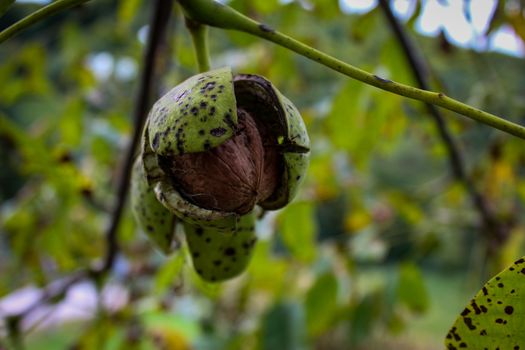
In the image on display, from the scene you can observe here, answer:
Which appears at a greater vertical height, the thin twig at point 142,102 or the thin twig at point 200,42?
the thin twig at point 200,42

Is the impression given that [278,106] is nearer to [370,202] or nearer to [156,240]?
[156,240]

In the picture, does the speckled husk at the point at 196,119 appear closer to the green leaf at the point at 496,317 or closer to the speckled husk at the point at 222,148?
the speckled husk at the point at 222,148

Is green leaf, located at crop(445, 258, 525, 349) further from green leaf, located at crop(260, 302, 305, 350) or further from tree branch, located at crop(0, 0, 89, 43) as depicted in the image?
green leaf, located at crop(260, 302, 305, 350)

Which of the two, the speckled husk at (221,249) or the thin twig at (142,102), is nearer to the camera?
the speckled husk at (221,249)

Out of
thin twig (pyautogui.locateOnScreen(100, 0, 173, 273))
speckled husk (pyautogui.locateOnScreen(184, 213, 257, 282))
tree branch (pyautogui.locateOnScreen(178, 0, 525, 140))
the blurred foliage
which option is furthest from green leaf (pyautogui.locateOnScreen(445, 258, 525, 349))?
thin twig (pyautogui.locateOnScreen(100, 0, 173, 273))

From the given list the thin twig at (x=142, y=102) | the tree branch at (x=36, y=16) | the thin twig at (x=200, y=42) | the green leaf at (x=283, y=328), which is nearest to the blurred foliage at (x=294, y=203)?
the green leaf at (x=283, y=328)

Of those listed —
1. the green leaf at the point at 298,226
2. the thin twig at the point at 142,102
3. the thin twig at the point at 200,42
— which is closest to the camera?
the thin twig at the point at 200,42

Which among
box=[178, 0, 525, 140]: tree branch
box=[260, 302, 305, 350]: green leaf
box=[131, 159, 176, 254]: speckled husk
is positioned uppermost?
box=[178, 0, 525, 140]: tree branch
